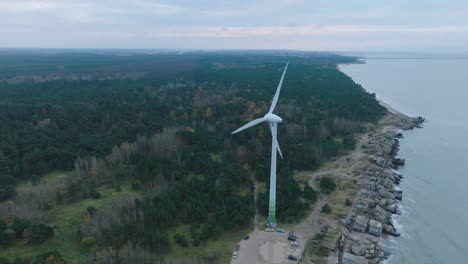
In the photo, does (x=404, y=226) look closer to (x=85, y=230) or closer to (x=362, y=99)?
(x=85, y=230)

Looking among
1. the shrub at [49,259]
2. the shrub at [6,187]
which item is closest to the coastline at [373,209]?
the shrub at [49,259]

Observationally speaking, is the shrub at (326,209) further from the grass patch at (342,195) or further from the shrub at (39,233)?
the shrub at (39,233)

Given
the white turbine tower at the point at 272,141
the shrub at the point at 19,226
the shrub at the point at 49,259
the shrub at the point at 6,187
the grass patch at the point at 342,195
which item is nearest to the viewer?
the shrub at the point at 49,259

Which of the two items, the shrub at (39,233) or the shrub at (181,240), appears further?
the shrub at (181,240)

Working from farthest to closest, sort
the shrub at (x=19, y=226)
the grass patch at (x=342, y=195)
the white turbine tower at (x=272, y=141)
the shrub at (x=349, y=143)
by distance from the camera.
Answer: the shrub at (x=349, y=143) → the grass patch at (x=342, y=195) → the white turbine tower at (x=272, y=141) → the shrub at (x=19, y=226)

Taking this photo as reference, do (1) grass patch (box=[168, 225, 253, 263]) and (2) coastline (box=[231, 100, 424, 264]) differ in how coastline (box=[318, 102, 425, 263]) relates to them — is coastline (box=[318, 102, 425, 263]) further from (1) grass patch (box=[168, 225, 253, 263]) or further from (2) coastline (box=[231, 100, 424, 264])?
(1) grass patch (box=[168, 225, 253, 263])

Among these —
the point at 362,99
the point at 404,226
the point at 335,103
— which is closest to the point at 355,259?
the point at 404,226
